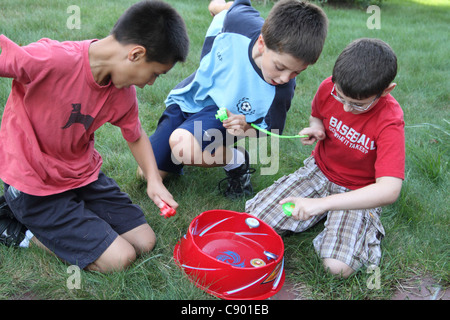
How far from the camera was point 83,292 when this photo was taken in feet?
5.00

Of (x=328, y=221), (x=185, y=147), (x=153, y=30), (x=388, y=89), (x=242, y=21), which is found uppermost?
(x=153, y=30)

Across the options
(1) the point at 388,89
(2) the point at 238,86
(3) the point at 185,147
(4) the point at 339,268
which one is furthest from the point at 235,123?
(4) the point at 339,268

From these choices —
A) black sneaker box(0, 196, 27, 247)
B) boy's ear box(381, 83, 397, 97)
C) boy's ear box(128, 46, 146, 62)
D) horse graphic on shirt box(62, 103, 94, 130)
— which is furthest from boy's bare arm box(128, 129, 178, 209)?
boy's ear box(381, 83, 397, 97)

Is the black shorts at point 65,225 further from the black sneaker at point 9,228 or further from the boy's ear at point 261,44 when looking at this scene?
the boy's ear at point 261,44

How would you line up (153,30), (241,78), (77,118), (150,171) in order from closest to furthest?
(153,30)
(77,118)
(150,171)
(241,78)

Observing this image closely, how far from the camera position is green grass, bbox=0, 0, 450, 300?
5.17 feet

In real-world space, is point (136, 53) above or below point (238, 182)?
above

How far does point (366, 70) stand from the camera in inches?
62.1

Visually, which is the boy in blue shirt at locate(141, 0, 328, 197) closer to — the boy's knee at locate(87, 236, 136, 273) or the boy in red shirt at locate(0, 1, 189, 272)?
the boy in red shirt at locate(0, 1, 189, 272)

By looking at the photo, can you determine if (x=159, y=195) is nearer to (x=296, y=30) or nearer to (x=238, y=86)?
(x=238, y=86)

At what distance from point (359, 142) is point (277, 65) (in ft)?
1.56

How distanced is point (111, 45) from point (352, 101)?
0.94 m

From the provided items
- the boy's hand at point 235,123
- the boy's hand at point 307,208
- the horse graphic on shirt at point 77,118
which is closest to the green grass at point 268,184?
the boy's hand at point 307,208
